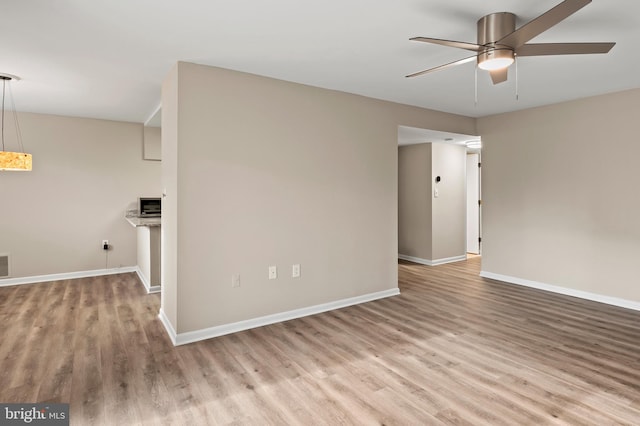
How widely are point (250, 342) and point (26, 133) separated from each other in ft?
15.0

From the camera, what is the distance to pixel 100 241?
5621 millimetres

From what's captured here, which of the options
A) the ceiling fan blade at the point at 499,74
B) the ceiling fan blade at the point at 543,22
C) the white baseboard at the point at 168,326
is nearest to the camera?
the ceiling fan blade at the point at 543,22

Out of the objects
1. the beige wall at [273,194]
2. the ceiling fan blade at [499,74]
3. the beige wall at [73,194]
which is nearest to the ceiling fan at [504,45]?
the ceiling fan blade at [499,74]

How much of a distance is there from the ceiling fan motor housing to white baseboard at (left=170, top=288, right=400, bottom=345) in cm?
278

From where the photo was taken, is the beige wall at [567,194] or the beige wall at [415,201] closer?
the beige wall at [567,194]

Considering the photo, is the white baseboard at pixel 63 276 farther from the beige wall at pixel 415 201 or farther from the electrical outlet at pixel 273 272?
the beige wall at pixel 415 201

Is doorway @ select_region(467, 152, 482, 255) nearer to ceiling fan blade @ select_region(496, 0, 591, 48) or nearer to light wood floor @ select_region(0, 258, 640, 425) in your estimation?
light wood floor @ select_region(0, 258, 640, 425)

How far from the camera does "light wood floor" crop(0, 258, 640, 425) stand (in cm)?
215

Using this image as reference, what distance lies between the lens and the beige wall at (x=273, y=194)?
3174 mm

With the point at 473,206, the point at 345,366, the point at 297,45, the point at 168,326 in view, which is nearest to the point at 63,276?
the point at 168,326

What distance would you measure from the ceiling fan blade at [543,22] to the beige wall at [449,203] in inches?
171

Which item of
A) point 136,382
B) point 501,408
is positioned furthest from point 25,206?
point 501,408

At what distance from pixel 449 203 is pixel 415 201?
0.61m

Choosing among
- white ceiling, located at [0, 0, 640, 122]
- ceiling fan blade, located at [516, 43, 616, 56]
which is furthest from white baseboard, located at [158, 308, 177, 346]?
ceiling fan blade, located at [516, 43, 616, 56]
